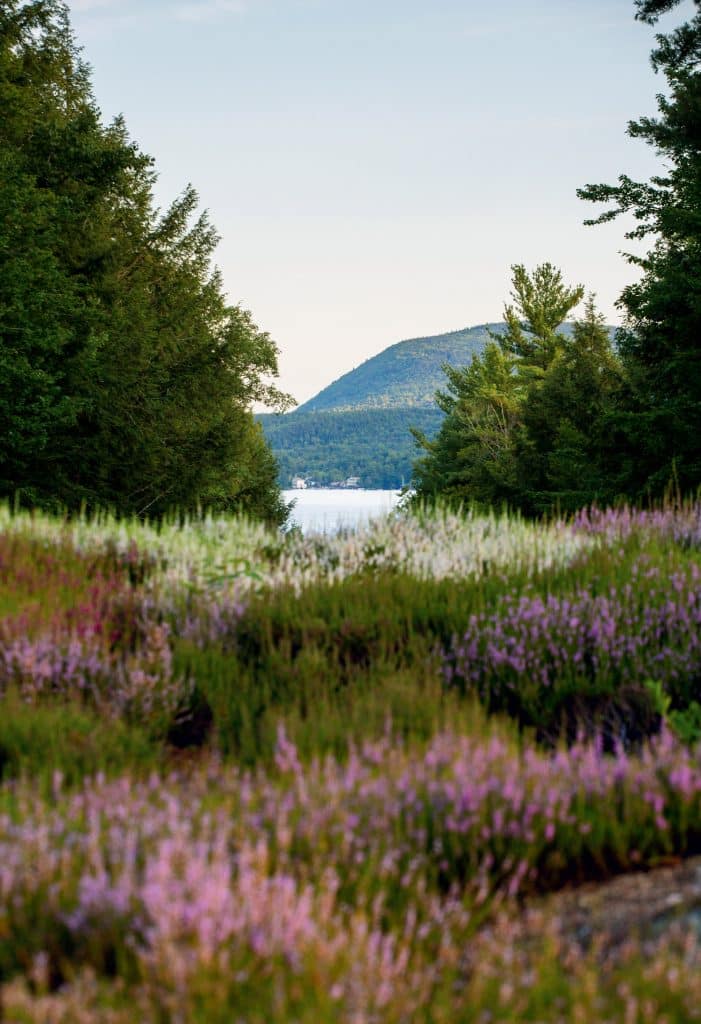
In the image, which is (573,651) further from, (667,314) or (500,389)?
(500,389)

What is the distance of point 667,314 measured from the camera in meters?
15.5

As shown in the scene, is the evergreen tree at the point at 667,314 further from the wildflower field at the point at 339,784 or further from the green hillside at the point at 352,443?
the green hillside at the point at 352,443

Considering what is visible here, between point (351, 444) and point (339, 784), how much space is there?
450ft

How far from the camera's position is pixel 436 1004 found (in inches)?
82.0

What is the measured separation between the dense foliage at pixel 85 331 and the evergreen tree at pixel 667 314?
7.20m

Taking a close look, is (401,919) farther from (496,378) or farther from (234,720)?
(496,378)

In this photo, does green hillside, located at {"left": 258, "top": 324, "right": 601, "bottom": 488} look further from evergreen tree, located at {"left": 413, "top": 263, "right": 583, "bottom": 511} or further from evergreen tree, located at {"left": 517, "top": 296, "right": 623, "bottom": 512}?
evergreen tree, located at {"left": 517, "top": 296, "right": 623, "bottom": 512}

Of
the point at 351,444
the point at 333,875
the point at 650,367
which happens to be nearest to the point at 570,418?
the point at 650,367

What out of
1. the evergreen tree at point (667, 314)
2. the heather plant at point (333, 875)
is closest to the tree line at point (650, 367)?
the evergreen tree at point (667, 314)

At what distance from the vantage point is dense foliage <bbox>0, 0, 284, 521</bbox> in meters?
18.7

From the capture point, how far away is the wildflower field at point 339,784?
2.11 metres

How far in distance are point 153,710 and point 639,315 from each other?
13025 mm

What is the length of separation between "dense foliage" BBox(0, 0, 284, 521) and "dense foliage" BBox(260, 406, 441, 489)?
256ft

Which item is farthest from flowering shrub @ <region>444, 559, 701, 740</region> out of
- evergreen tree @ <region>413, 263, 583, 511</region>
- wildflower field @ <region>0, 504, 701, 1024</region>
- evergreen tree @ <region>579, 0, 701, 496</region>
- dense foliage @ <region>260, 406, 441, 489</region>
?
dense foliage @ <region>260, 406, 441, 489</region>
